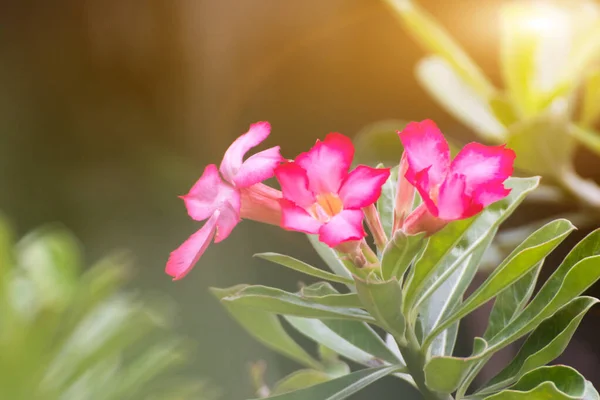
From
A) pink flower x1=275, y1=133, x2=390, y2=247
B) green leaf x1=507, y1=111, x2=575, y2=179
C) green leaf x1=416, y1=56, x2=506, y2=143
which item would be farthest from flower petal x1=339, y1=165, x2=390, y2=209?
green leaf x1=416, y1=56, x2=506, y2=143

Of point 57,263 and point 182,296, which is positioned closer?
point 57,263

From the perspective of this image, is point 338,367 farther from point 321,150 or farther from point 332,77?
point 332,77

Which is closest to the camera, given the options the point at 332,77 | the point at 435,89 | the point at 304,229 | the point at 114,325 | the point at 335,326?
the point at 304,229

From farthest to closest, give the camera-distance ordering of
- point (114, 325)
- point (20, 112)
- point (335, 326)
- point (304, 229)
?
point (20, 112) < point (114, 325) < point (335, 326) < point (304, 229)

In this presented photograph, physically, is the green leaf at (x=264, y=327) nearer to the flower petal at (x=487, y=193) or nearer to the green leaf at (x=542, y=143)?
the flower petal at (x=487, y=193)

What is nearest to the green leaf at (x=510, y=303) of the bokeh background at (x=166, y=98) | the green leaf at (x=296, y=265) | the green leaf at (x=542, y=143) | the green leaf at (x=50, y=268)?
the green leaf at (x=296, y=265)

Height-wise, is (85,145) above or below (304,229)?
above

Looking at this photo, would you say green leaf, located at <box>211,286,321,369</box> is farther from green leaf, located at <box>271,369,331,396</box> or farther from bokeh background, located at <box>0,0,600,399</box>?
bokeh background, located at <box>0,0,600,399</box>

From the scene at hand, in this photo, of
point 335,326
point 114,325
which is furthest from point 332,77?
point 335,326
